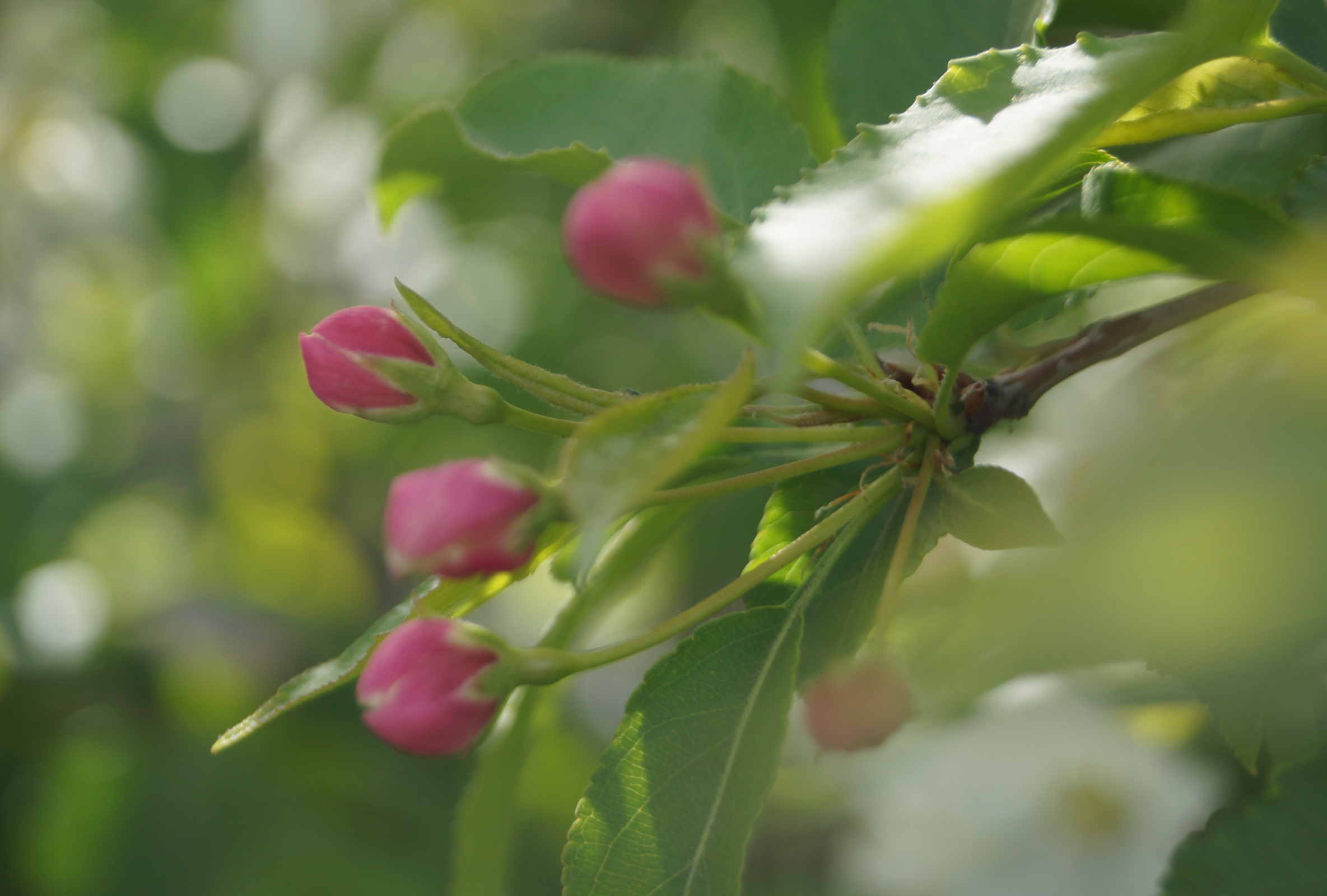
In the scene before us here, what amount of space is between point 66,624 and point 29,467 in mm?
447

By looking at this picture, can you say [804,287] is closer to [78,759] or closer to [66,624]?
[78,759]

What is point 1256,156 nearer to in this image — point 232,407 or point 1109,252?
point 1109,252

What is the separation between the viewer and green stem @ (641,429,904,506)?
0.49 m

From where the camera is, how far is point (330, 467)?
9.25ft

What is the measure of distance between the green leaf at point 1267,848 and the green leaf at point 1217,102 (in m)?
0.27

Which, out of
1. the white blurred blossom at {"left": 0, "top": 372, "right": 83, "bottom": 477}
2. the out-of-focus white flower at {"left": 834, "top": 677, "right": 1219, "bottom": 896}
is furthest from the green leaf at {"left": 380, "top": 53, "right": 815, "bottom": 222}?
the white blurred blossom at {"left": 0, "top": 372, "right": 83, "bottom": 477}

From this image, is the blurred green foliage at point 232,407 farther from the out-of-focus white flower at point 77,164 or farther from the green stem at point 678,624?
the green stem at point 678,624

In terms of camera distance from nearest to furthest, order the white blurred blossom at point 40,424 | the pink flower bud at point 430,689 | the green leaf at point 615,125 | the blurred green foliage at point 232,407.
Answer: the pink flower bud at point 430,689 → the green leaf at point 615,125 → the blurred green foliage at point 232,407 → the white blurred blossom at point 40,424

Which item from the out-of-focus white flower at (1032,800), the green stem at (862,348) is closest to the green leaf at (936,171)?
the green stem at (862,348)

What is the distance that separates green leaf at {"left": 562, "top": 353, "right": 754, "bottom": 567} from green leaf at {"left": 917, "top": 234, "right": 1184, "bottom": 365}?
115mm

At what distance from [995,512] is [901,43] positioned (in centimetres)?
33

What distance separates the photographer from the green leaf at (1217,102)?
0.46m

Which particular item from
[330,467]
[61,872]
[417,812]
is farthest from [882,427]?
[330,467]

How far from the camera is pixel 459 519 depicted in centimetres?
39
